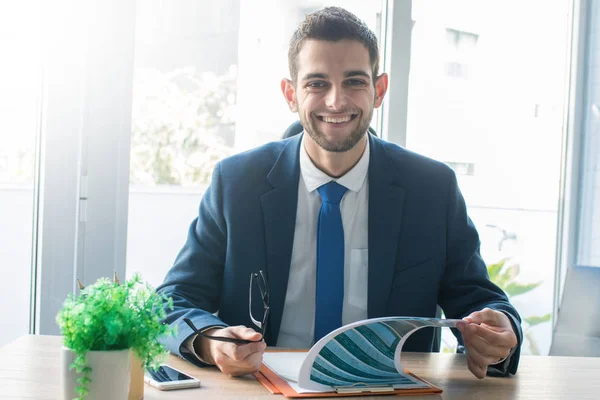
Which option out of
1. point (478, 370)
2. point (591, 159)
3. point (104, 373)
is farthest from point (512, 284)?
point (104, 373)

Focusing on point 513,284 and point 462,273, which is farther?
point 513,284

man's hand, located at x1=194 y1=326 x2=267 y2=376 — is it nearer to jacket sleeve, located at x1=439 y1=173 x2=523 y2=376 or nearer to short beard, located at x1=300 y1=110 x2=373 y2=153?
jacket sleeve, located at x1=439 y1=173 x2=523 y2=376

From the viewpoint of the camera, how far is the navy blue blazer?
1792 millimetres

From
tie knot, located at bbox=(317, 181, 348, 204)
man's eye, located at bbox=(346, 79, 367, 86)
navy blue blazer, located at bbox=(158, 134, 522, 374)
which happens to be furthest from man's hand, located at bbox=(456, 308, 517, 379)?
man's eye, located at bbox=(346, 79, 367, 86)

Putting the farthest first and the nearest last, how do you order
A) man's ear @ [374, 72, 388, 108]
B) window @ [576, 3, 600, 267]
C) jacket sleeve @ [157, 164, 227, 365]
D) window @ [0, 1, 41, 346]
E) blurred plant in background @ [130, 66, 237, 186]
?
window @ [576, 3, 600, 267], blurred plant in background @ [130, 66, 237, 186], window @ [0, 1, 41, 346], man's ear @ [374, 72, 388, 108], jacket sleeve @ [157, 164, 227, 365]

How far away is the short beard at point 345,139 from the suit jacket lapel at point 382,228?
84mm

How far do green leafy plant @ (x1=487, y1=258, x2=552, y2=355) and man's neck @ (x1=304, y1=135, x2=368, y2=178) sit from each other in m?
1.57

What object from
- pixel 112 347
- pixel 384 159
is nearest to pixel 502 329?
pixel 384 159

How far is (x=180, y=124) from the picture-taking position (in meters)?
2.75

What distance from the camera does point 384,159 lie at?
1956mm

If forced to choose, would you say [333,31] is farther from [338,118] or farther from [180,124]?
[180,124]

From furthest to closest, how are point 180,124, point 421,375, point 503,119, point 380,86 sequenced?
point 503,119 < point 180,124 < point 380,86 < point 421,375

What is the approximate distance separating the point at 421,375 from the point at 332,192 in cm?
60

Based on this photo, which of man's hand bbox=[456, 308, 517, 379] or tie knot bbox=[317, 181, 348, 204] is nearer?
man's hand bbox=[456, 308, 517, 379]
